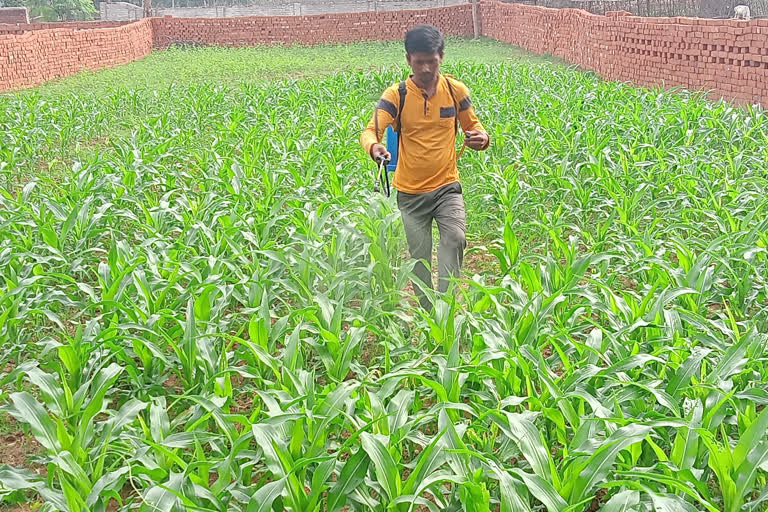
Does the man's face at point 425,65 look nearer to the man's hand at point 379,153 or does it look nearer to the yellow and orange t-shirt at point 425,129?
the yellow and orange t-shirt at point 425,129

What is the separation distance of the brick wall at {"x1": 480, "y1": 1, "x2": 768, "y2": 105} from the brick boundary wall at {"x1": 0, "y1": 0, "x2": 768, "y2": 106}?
0.02 metres

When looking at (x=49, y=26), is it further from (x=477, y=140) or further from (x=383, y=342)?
(x=383, y=342)

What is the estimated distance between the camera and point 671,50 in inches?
480

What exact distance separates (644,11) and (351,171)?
50.6 ft

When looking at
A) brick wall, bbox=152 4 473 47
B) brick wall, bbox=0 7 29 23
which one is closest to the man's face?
brick wall, bbox=152 4 473 47

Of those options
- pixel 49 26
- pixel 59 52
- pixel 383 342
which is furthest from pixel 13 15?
pixel 383 342

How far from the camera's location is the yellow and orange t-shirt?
14.1ft

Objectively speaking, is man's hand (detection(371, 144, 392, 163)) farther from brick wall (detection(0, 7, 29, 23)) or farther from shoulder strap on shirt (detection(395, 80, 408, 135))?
brick wall (detection(0, 7, 29, 23))

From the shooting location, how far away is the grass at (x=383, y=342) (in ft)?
8.14

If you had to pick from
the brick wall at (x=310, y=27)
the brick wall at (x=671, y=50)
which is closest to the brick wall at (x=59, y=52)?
the brick wall at (x=310, y=27)

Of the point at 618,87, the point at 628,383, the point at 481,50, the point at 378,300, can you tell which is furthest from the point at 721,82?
the point at 481,50

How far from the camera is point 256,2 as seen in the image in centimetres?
5200

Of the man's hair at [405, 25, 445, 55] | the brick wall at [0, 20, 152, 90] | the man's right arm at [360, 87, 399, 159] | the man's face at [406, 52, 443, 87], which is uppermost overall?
the brick wall at [0, 20, 152, 90]

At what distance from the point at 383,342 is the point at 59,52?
1848 centimetres
